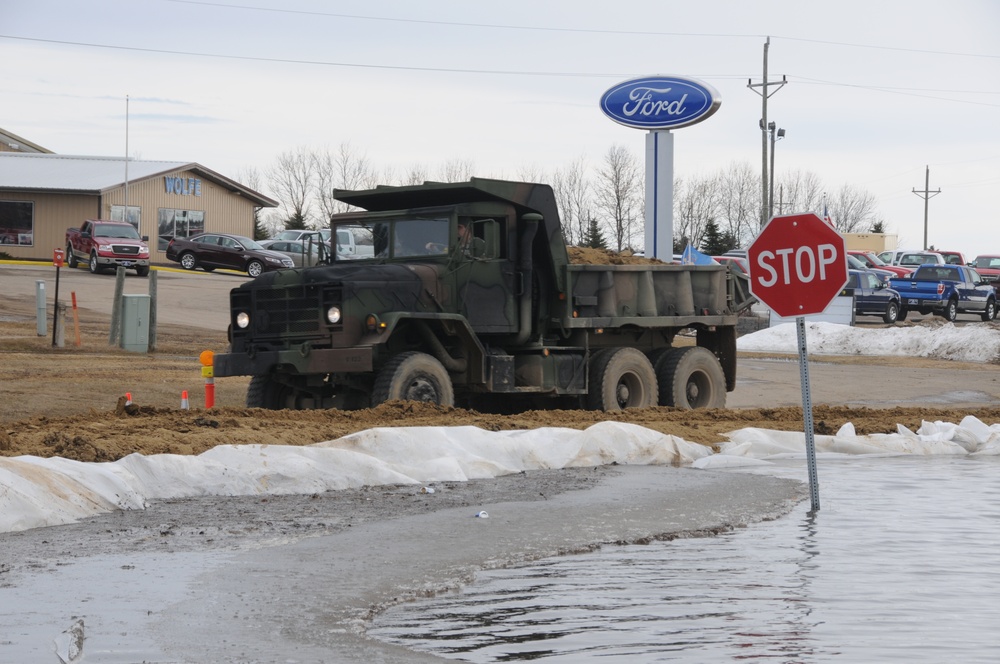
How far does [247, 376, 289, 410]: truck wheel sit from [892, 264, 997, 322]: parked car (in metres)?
35.3

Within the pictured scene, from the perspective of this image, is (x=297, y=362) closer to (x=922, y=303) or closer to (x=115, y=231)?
(x=115, y=231)

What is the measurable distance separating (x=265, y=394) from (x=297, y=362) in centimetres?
111

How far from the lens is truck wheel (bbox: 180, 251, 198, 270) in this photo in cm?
5039

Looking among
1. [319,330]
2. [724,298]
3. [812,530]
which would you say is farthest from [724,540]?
[724,298]

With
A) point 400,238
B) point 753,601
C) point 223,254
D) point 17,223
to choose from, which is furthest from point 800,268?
point 17,223

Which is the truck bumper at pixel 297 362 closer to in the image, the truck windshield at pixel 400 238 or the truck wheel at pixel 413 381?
the truck wheel at pixel 413 381

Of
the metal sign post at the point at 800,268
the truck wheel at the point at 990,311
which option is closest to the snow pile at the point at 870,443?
the metal sign post at the point at 800,268

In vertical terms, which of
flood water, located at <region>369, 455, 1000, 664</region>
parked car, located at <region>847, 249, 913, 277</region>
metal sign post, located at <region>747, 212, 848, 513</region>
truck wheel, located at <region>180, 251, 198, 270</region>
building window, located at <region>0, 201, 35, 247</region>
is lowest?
flood water, located at <region>369, 455, 1000, 664</region>

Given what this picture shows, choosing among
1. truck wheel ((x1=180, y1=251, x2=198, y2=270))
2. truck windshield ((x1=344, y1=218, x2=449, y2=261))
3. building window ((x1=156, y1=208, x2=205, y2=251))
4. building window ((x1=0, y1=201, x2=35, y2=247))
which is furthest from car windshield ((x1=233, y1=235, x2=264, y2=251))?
truck windshield ((x1=344, y1=218, x2=449, y2=261))

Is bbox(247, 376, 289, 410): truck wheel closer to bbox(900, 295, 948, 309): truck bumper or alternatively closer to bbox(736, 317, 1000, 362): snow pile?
bbox(736, 317, 1000, 362): snow pile

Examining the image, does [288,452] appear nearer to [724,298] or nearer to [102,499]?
[102,499]

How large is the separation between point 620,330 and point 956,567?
10.2 meters

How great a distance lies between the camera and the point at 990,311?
4928 cm

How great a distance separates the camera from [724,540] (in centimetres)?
879
